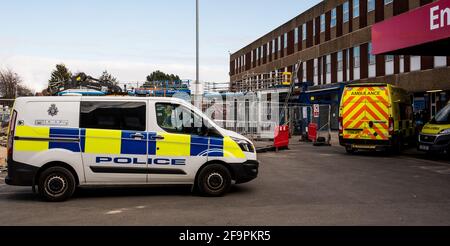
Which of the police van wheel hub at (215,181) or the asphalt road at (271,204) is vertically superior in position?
the police van wheel hub at (215,181)

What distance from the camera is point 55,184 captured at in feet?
25.9

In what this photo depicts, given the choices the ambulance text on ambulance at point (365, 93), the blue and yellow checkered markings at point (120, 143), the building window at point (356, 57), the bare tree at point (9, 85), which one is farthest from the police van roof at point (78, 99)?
the bare tree at point (9, 85)

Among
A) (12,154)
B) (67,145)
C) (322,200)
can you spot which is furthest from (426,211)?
(12,154)

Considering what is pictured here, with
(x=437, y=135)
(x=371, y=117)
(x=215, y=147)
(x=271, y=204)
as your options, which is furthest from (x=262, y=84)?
(x=271, y=204)

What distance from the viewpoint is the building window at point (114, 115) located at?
8133mm

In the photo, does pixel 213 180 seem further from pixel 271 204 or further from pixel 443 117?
pixel 443 117

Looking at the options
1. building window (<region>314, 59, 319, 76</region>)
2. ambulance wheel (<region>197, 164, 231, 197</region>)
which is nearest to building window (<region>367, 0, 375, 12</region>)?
building window (<region>314, 59, 319, 76</region>)

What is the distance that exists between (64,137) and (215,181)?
9.28 ft

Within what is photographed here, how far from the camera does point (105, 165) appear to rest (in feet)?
26.7

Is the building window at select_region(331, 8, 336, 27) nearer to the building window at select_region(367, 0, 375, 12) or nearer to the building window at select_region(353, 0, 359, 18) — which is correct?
the building window at select_region(353, 0, 359, 18)

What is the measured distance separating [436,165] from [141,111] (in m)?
9.89

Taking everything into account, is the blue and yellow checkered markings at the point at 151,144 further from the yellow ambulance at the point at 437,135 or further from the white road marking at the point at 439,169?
the yellow ambulance at the point at 437,135

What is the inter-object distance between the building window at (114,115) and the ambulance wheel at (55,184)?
0.91 metres
